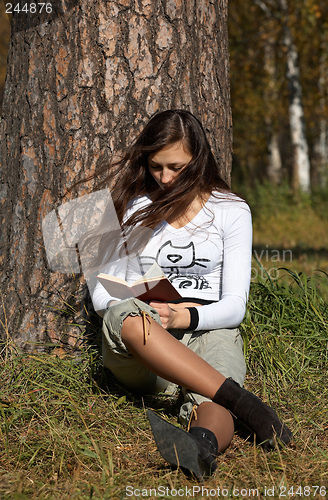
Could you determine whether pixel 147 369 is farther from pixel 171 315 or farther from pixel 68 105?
pixel 68 105

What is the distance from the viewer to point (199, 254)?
115 inches

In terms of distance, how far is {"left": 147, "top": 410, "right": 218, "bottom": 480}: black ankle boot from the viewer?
207 centimetres

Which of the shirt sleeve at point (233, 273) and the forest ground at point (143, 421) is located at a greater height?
the shirt sleeve at point (233, 273)

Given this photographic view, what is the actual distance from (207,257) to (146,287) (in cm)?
49

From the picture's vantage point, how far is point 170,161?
296 cm

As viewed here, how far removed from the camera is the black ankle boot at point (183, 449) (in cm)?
207

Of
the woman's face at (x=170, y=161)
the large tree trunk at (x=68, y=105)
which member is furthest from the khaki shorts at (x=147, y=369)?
the woman's face at (x=170, y=161)

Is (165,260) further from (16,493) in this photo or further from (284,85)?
(284,85)

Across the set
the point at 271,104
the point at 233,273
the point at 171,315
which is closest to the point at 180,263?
the point at 233,273

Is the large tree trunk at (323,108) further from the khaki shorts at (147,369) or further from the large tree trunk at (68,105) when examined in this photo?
the khaki shorts at (147,369)

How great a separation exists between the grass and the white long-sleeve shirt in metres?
0.40

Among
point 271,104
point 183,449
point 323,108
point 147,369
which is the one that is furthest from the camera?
point 271,104

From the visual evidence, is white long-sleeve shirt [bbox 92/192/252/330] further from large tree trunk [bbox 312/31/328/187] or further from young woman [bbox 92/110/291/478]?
large tree trunk [bbox 312/31/328/187]

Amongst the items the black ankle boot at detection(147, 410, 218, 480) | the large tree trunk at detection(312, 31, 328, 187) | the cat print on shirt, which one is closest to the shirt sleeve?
the cat print on shirt
